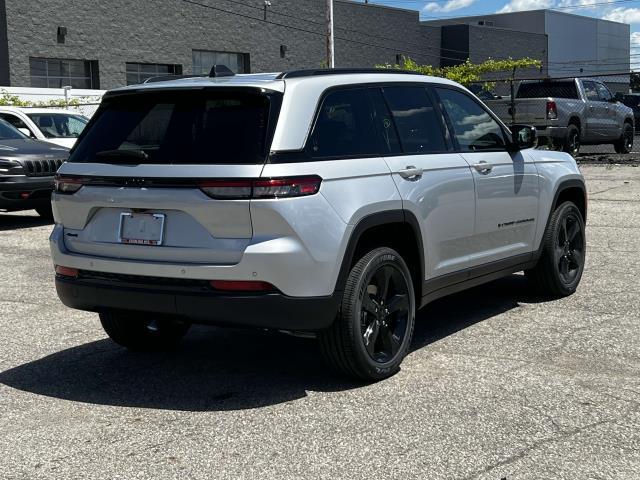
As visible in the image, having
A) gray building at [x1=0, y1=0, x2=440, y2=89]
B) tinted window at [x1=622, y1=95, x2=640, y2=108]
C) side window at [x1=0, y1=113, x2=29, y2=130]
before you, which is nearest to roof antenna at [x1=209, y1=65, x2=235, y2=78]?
side window at [x1=0, y1=113, x2=29, y2=130]

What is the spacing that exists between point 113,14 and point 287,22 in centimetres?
1101

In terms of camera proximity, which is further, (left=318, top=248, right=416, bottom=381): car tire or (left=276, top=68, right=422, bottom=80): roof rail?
(left=276, top=68, right=422, bottom=80): roof rail

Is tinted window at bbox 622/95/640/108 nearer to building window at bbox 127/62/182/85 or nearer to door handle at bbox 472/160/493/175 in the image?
building window at bbox 127/62/182/85

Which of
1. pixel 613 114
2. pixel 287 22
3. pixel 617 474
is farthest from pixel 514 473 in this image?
pixel 287 22

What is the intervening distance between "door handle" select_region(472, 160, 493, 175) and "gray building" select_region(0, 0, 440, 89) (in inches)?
1185

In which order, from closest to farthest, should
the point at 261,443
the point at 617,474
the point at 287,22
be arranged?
the point at 617,474
the point at 261,443
the point at 287,22

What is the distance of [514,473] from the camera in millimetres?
4062

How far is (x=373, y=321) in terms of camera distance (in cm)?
545

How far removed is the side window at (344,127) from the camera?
5.21m

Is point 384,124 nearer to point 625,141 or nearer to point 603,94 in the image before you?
point 603,94

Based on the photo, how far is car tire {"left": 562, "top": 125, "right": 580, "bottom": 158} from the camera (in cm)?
2172

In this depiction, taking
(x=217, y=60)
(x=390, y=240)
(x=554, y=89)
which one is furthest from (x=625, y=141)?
(x=217, y=60)

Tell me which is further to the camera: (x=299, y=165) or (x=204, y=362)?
(x=204, y=362)

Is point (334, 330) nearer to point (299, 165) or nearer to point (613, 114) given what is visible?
point (299, 165)
